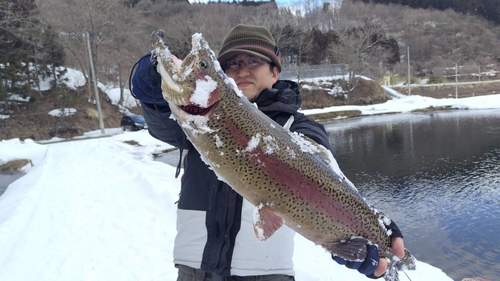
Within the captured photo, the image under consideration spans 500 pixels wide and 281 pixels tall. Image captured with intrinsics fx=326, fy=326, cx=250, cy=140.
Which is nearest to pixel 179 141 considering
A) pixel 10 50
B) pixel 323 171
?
pixel 323 171

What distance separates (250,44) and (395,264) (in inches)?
73.2

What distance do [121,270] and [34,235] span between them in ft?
7.30

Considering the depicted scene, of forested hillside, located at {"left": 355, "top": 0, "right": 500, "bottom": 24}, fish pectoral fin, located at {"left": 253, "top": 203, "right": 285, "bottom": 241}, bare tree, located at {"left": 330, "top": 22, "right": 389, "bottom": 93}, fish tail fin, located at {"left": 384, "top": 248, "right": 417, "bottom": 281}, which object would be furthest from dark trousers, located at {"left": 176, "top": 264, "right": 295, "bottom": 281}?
forested hillside, located at {"left": 355, "top": 0, "right": 500, "bottom": 24}

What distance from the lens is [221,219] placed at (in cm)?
201

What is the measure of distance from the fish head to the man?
8.1 inches

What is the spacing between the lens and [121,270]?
4.64 m

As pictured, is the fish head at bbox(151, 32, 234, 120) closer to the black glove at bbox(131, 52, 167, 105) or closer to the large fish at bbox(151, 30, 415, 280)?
the large fish at bbox(151, 30, 415, 280)

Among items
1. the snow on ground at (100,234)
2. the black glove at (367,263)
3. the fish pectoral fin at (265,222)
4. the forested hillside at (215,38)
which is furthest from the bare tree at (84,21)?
the black glove at (367,263)

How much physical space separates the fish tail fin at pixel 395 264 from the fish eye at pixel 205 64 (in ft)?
5.51

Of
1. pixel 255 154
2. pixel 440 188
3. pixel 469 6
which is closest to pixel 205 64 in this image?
pixel 255 154

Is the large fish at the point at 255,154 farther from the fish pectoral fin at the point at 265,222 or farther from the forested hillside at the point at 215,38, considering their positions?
the forested hillside at the point at 215,38

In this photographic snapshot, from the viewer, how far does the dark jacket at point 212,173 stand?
77.9 inches

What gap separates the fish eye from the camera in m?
1.88

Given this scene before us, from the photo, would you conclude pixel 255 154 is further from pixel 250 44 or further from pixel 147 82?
pixel 250 44
